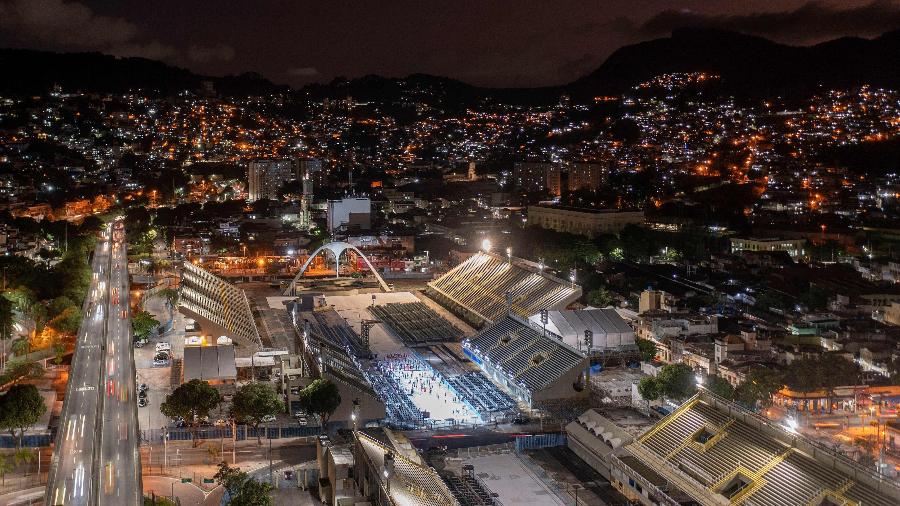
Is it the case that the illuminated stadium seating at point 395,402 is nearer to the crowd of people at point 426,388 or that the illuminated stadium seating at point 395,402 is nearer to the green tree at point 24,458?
the crowd of people at point 426,388

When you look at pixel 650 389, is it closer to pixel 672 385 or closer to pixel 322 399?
pixel 672 385

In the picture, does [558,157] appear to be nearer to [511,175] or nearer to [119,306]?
[511,175]

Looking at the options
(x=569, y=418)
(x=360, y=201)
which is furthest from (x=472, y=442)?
(x=360, y=201)

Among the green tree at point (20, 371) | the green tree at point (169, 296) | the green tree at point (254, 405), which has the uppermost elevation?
the green tree at point (169, 296)

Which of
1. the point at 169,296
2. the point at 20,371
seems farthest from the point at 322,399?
the point at 169,296

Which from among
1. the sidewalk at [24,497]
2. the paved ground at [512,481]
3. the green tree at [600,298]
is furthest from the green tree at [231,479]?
the green tree at [600,298]
